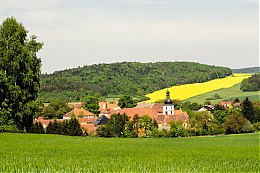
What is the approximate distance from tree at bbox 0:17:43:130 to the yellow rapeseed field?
105m

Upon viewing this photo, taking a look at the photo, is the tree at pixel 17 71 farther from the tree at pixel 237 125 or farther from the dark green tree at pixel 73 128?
the tree at pixel 237 125

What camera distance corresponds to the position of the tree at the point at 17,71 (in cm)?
4638

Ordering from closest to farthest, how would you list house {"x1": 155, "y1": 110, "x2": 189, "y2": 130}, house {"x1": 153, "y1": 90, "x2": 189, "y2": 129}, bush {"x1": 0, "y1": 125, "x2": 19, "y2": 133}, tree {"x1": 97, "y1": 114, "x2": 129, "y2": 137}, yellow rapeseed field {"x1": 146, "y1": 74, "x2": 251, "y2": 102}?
bush {"x1": 0, "y1": 125, "x2": 19, "y2": 133} → tree {"x1": 97, "y1": 114, "x2": 129, "y2": 137} → house {"x1": 155, "y1": 110, "x2": 189, "y2": 130} → house {"x1": 153, "y1": 90, "x2": 189, "y2": 129} → yellow rapeseed field {"x1": 146, "y1": 74, "x2": 251, "y2": 102}

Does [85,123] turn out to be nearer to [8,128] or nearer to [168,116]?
[168,116]

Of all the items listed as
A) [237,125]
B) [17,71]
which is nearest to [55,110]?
[237,125]

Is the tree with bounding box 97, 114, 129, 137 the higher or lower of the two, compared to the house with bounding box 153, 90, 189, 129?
lower

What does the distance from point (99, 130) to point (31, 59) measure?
44883 millimetres

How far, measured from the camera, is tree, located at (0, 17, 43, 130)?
46.4m

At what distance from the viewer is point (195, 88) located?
6457 inches

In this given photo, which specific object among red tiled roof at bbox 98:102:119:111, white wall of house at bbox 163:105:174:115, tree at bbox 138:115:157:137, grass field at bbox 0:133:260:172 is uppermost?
red tiled roof at bbox 98:102:119:111

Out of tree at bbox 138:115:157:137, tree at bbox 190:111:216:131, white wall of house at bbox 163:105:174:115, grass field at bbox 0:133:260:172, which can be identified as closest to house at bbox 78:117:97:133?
tree at bbox 138:115:157:137

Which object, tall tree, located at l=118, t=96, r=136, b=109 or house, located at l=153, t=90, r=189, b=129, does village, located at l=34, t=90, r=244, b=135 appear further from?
tall tree, located at l=118, t=96, r=136, b=109

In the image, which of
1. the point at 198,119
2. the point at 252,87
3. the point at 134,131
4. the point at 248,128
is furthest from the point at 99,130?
the point at 252,87

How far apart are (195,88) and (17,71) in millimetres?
121200
